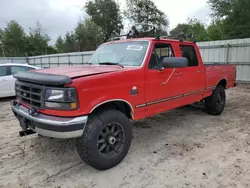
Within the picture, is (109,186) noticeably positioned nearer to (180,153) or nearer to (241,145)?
(180,153)

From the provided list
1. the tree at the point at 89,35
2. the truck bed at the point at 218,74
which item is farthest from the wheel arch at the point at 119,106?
the tree at the point at 89,35

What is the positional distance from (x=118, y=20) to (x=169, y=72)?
2781 cm

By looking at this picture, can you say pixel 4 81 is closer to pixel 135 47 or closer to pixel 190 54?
pixel 135 47

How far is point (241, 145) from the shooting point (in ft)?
12.3

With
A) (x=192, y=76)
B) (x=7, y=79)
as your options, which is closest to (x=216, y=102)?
(x=192, y=76)

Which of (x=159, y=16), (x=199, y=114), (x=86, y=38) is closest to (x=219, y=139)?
(x=199, y=114)

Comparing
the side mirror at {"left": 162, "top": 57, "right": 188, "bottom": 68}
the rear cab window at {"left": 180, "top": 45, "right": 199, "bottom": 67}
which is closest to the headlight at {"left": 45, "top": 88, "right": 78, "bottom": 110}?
the side mirror at {"left": 162, "top": 57, "right": 188, "bottom": 68}

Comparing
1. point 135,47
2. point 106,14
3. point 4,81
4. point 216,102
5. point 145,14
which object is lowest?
point 216,102

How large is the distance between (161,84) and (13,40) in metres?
43.4

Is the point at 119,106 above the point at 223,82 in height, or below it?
below

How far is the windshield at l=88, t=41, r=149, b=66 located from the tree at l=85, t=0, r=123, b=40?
85.7 ft

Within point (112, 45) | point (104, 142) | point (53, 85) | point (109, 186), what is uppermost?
point (112, 45)

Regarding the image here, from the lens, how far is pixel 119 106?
3.28 m

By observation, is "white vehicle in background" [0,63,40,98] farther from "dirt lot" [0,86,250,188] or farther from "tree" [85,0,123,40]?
"tree" [85,0,123,40]
